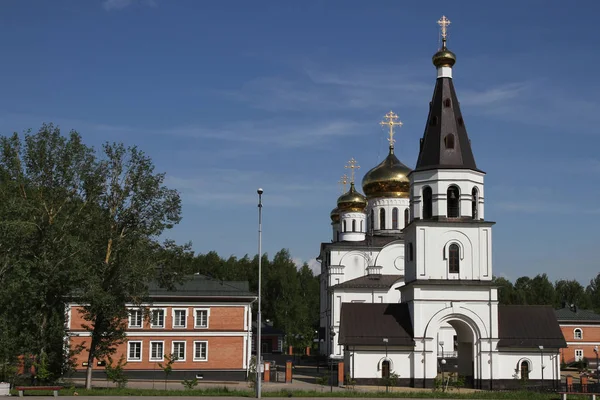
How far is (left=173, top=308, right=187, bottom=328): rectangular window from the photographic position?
41625 mm

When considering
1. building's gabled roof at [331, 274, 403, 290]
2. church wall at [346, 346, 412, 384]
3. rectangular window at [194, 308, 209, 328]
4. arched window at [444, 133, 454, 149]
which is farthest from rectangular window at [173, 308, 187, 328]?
arched window at [444, 133, 454, 149]

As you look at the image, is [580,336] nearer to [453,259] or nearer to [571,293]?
[453,259]

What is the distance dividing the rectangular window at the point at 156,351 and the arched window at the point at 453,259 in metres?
15.8

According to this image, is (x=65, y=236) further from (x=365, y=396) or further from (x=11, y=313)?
(x=365, y=396)

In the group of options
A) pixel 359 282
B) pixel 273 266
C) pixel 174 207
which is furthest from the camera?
pixel 273 266

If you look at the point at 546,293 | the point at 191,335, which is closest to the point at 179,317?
the point at 191,335

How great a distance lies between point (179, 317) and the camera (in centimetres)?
4172

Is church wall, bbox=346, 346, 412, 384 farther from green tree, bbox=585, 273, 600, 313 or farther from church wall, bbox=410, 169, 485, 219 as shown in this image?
green tree, bbox=585, 273, 600, 313

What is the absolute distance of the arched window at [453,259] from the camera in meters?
37.0

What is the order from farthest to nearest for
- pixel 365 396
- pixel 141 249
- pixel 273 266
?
1. pixel 273 266
2. pixel 141 249
3. pixel 365 396

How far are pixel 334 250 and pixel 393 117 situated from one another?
11.6 m

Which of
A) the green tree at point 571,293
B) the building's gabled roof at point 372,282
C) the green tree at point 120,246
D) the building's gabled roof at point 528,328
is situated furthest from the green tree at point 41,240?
the green tree at point 571,293

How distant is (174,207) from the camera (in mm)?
33062

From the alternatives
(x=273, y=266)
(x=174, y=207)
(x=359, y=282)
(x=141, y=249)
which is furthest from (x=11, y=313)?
(x=273, y=266)
